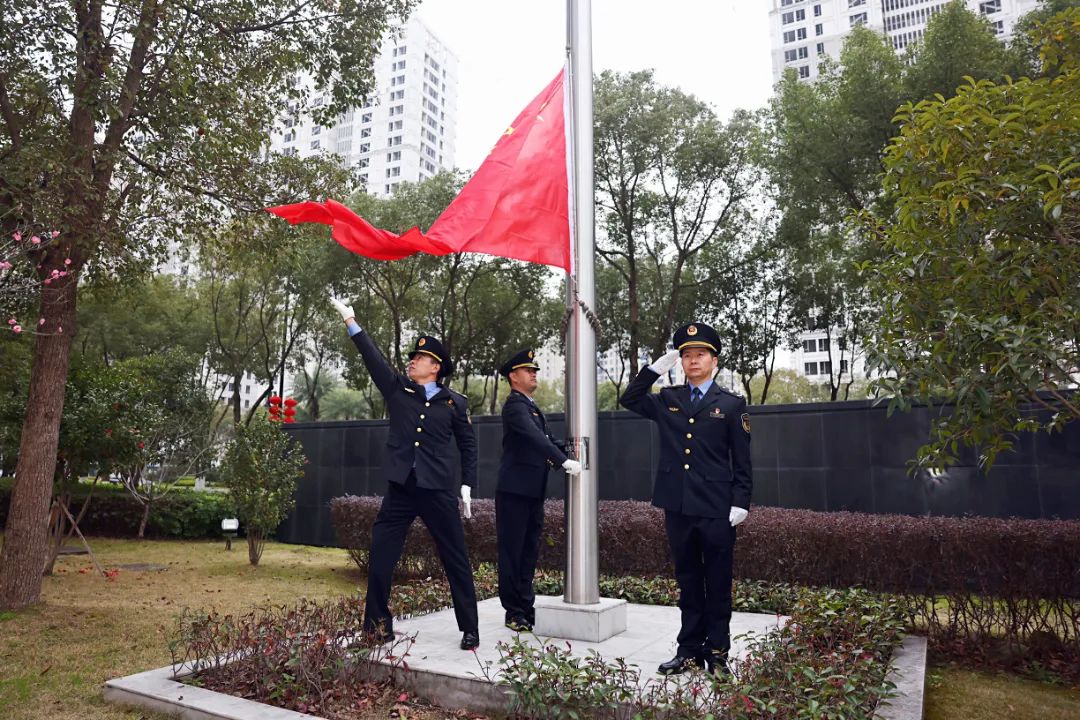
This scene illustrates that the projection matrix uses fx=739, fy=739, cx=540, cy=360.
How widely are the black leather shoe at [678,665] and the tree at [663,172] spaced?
565 inches

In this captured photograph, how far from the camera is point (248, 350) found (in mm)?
23828

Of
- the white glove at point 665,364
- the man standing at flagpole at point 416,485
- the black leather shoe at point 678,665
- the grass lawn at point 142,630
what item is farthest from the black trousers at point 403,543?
the white glove at point 665,364

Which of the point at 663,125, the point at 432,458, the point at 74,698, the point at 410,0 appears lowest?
the point at 74,698

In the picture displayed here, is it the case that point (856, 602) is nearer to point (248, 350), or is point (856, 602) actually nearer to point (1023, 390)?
point (1023, 390)

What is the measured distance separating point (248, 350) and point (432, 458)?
21.0 m

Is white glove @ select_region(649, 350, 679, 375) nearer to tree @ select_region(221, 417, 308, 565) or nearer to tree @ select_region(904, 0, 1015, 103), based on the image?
tree @ select_region(221, 417, 308, 565)

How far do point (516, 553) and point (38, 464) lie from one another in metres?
4.86

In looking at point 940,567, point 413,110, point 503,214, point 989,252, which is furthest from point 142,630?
point 413,110

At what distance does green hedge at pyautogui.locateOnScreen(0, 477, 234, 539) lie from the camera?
46.9ft

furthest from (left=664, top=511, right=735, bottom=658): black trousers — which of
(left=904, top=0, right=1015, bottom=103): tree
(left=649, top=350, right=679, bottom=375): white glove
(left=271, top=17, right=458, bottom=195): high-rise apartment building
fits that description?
(left=271, top=17, right=458, bottom=195): high-rise apartment building

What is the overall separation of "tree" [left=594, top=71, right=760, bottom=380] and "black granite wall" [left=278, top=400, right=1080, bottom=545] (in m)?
9.01

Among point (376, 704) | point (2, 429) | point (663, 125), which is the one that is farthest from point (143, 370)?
point (376, 704)

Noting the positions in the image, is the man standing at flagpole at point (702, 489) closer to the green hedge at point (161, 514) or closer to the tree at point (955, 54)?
the tree at point (955, 54)

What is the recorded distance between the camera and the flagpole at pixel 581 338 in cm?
480
